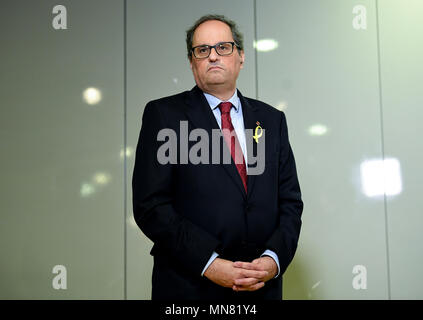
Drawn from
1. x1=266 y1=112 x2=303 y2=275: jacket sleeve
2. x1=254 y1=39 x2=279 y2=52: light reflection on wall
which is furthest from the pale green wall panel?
x1=266 y1=112 x2=303 y2=275: jacket sleeve

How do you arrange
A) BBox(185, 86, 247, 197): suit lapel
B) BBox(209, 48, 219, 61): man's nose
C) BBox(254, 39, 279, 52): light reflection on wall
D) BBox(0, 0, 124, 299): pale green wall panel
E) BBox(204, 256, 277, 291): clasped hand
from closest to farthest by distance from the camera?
BBox(204, 256, 277, 291): clasped hand
BBox(185, 86, 247, 197): suit lapel
BBox(209, 48, 219, 61): man's nose
BBox(0, 0, 124, 299): pale green wall panel
BBox(254, 39, 279, 52): light reflection on wall

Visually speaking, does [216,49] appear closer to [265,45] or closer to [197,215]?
[197,215]

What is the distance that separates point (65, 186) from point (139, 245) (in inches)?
27.9

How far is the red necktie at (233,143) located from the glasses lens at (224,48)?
21 centimetres

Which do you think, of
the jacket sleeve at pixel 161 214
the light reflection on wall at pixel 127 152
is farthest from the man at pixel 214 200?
the light reflection on wall at pixel 127 152

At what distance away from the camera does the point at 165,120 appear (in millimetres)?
1652

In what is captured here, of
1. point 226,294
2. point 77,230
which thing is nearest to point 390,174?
point 226,294

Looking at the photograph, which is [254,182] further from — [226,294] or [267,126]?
[226,294]

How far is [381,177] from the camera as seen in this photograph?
3312mm

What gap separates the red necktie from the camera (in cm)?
166

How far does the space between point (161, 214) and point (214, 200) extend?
0.66 ft

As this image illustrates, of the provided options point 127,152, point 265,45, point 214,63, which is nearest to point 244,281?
point 214,63

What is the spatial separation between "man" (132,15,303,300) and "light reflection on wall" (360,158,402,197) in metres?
1.72

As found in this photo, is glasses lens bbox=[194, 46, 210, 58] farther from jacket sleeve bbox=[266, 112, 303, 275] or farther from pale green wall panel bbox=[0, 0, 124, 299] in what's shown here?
pale green wall panel bbox=[0, 0, 124, 299]
